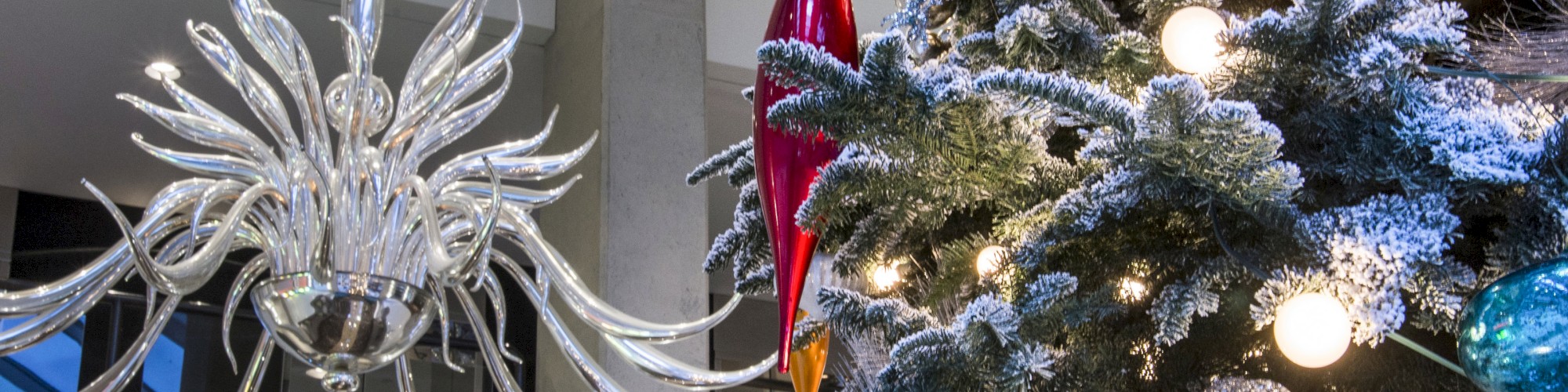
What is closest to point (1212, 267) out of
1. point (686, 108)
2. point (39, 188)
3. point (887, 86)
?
point (887, 86)

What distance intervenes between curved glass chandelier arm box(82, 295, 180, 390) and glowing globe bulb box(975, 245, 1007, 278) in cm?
77

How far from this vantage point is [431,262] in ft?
3.35

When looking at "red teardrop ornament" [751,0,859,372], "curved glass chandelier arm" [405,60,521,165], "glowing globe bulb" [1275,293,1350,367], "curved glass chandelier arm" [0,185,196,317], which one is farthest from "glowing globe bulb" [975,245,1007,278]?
"curved glass chandelier arm" [0,185,196,317]

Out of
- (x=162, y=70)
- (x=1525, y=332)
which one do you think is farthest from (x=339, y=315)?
(x=162, y=70)

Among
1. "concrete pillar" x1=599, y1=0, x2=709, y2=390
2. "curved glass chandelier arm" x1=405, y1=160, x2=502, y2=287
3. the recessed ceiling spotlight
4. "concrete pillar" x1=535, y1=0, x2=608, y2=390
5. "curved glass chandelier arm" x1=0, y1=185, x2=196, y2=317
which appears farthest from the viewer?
the recessed ceiling spotlight

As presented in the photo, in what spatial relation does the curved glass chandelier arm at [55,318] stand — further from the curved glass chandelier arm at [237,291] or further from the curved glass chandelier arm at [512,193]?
the curved glass chandelier arm at [512,193]

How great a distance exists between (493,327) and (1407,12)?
8211 mm

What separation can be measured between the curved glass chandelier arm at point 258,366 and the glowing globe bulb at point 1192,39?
891mm

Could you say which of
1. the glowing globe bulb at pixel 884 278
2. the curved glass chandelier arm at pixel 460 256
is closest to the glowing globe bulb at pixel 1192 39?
the glowing globe bulb at pixel 884 278

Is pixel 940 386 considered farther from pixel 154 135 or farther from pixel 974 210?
pixel 154 135

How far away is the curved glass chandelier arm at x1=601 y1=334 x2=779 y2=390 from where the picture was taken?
129cm

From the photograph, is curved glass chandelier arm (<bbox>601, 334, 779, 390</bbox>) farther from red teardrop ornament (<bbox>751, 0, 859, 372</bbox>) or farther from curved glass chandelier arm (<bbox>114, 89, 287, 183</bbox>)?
curved glass chandelier arm (<bbox>114, 89, 287, 183</bbox>)

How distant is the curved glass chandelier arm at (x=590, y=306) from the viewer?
127 centimetres

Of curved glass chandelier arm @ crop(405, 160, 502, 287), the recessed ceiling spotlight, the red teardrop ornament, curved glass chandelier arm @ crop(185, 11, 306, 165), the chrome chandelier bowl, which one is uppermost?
the recessed ceiling spotlight
